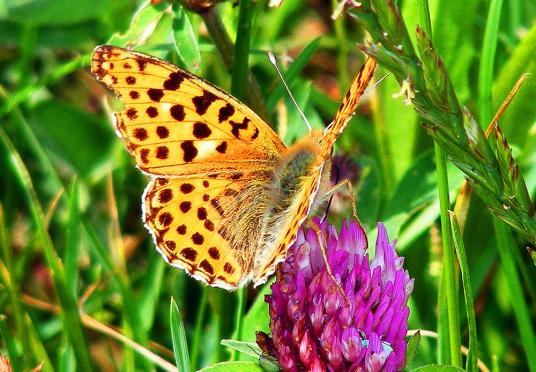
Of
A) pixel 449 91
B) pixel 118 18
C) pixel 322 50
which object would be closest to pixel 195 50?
pixel 449 91

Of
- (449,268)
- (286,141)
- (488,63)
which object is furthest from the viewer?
(286,141)

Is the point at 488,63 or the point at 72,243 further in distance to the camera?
the point at 72,243

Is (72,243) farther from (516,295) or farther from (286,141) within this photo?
(516,295)

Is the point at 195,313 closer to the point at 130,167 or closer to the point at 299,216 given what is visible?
the point at 130,167

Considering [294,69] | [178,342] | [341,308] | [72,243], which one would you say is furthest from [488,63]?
[72,243]

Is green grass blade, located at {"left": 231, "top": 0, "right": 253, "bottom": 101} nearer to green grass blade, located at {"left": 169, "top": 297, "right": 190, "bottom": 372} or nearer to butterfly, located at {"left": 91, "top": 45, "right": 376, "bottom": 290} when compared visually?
butterfly, located at {"left": 91, "top": 45, "right": 376, "bottom": 290}

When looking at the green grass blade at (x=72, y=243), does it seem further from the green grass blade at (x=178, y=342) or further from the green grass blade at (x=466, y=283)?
the green grass blade at (x=466, y=283)

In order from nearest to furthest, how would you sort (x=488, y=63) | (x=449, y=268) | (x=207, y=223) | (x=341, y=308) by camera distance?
1. (x=341, y=308)
2. (x=449, y=268)
3. (x=207, y=223)
4. (x=488, y=63)
